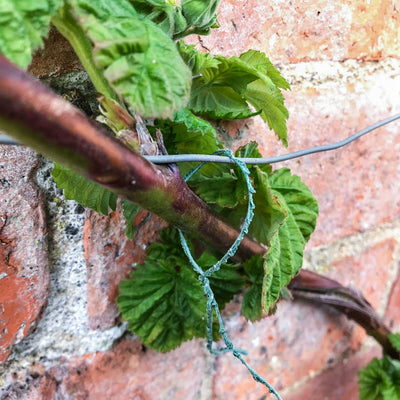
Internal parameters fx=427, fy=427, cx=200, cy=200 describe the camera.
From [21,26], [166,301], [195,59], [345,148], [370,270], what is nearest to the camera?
[21,26]

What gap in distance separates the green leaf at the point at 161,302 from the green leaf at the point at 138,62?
214 mm

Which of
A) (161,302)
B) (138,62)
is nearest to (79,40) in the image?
(138,62)

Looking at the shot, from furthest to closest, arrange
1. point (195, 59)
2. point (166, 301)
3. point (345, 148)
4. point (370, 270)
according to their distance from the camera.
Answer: point (370, 270), point (345, 148), point (166, 301), point (195, 59)

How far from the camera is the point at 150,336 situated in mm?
426

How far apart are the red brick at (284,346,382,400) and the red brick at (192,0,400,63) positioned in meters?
0.49

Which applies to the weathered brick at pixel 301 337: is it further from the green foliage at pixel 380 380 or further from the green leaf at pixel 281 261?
the green leaf at pixel 281 261

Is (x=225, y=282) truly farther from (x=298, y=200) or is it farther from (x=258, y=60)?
(x=258, y=60)

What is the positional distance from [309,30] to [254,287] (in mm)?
312

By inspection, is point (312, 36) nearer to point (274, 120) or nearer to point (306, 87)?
point (306, 87)

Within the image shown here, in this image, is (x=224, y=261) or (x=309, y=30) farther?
(x=309, y=30)

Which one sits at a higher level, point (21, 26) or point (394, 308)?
point (21, 26)

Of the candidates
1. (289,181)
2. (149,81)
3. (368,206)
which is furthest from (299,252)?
(368,206)

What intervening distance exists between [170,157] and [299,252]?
0.15m

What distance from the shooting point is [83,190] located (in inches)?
13.8
